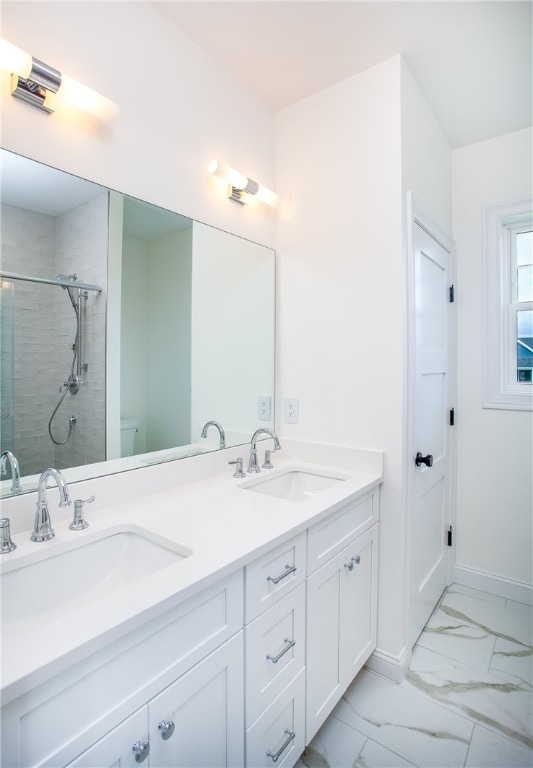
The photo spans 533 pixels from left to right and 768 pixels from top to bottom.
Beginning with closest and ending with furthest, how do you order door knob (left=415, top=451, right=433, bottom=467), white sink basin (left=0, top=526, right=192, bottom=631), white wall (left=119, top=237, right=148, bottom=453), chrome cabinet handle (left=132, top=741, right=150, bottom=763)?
1. chrome cabinet handle (left=132, top=741, right=150, bottom=763)
2. white sink basin (left=0, top=526, right=192, bottom=631)
3. white wall (left=119, top=237, right=148, bottom=453)
4. door knob (left=415, top=451, right=433, bottom=467)

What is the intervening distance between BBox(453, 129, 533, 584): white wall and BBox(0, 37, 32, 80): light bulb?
7.30 feet

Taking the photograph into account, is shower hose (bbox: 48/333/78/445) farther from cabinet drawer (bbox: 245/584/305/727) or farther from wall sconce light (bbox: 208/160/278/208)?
wall sconce light (bbox: 208/160/278/208)

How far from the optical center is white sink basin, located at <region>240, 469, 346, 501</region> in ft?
5.77

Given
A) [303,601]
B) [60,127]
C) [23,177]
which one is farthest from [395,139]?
[303,601]

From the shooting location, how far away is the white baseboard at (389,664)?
5.54 feet

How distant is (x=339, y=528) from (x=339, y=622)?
34 cm

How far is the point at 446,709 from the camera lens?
5.08 feet

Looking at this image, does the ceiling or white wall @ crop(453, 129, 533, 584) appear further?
white wall @ crop(453, 129, 533, 584)

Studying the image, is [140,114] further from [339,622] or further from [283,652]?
[339,622]

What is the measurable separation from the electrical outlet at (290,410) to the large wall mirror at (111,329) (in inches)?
7.5

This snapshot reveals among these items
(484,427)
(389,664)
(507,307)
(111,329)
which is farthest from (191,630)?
(507,307)

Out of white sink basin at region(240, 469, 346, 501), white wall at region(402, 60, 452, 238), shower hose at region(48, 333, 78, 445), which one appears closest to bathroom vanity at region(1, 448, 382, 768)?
white sink basin at region(240, 469, 346, 501)

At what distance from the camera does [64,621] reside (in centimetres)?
73

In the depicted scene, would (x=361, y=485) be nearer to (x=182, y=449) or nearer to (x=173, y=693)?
(x=182, y=449)
